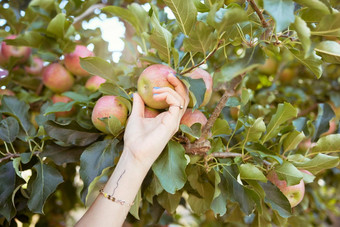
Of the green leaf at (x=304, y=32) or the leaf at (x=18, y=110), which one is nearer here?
the green leaf at (x=304, y=32)

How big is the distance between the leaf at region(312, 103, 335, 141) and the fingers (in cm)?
59

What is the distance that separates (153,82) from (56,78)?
0.64m

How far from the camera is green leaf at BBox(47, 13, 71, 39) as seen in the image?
3.26 ft

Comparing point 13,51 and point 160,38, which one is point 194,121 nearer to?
point 160,38

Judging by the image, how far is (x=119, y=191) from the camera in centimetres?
71

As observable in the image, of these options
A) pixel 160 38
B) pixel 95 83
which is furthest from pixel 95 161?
pixel 95 83

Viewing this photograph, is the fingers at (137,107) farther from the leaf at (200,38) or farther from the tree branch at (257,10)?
the tree branch at (257,10)

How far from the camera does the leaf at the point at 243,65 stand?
21.7 inches

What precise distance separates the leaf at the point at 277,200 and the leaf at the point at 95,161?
39cm

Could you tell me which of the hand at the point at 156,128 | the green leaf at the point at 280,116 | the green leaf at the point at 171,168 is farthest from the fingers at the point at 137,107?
the green leaf at the point at 280,116

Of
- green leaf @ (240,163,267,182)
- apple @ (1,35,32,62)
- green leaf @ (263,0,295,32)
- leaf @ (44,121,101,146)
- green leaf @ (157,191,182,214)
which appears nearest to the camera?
green leaf @ (263,0,295,32)

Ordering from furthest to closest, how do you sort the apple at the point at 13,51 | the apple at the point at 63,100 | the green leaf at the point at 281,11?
the apple at the point at 13,51
the apple at the point at 63,100
the green leaf at the point at 281,11

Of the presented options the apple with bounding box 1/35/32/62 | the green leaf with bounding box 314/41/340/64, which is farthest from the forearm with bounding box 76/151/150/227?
the apple with bounding box 1/35/32/62

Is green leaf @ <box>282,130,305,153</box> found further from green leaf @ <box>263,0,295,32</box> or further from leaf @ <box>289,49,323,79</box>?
green leaf @ <box>263,0,295,32</box>
